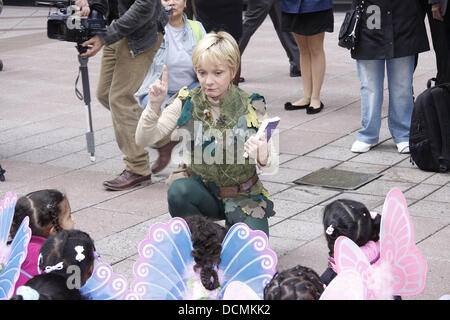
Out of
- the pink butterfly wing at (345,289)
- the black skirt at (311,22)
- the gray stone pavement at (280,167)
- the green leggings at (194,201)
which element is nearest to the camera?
the pink butterfly wing at (345,289)

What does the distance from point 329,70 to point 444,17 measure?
3.57 meters

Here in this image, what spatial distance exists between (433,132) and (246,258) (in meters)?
3.18

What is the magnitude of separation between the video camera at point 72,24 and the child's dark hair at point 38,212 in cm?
229

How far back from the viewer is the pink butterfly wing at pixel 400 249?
3049 millimetres

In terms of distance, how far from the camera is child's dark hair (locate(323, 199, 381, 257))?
337 cm

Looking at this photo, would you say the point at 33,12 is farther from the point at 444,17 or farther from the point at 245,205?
the point at 245,205

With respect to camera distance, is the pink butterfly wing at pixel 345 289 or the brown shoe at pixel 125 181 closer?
the pink butterfly wing at pixel 345 289

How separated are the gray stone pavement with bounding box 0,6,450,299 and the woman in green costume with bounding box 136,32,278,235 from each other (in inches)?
12.0

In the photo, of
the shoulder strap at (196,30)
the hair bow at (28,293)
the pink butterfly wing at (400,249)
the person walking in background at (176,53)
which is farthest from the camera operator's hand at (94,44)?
the hair bow at (28,293)

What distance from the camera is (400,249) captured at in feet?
10.1

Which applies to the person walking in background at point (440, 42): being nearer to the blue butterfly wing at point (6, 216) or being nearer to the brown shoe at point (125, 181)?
the brown shoe at point (125, 181)

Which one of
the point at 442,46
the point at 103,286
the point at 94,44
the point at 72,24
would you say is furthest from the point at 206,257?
the point at 442,46

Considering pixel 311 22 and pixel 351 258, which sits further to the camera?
pixel 311 22

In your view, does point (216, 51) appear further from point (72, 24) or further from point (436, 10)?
point (436, 10)
